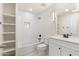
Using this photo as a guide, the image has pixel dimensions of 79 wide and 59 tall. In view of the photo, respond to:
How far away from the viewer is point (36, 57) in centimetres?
150

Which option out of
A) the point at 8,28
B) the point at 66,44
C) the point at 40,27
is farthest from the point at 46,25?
the point at 8,28

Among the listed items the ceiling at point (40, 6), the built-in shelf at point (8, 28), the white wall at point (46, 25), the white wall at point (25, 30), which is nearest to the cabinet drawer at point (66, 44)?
the white wall at point (46, 25)

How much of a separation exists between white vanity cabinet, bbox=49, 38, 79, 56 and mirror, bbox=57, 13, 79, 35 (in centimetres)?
16

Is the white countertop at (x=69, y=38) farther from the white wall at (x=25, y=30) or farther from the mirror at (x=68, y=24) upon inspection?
the white wall at (x=25, y=30)

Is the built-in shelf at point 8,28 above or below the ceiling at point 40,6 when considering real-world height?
below

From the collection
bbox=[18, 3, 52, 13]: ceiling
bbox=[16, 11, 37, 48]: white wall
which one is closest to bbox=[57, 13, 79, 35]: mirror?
bbox=[18, 3, 52, 13]: ceiling

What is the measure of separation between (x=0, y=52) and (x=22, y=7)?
746mm

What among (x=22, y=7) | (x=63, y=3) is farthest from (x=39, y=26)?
(x=63, y=3)

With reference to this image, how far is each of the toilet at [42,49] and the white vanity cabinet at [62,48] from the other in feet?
0.25

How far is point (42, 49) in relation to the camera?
1.52 m

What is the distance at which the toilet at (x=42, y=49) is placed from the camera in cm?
151

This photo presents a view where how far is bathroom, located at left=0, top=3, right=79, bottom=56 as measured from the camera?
1457 mm

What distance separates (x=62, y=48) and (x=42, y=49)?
0.99 feet

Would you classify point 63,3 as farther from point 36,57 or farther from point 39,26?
point 36,57
